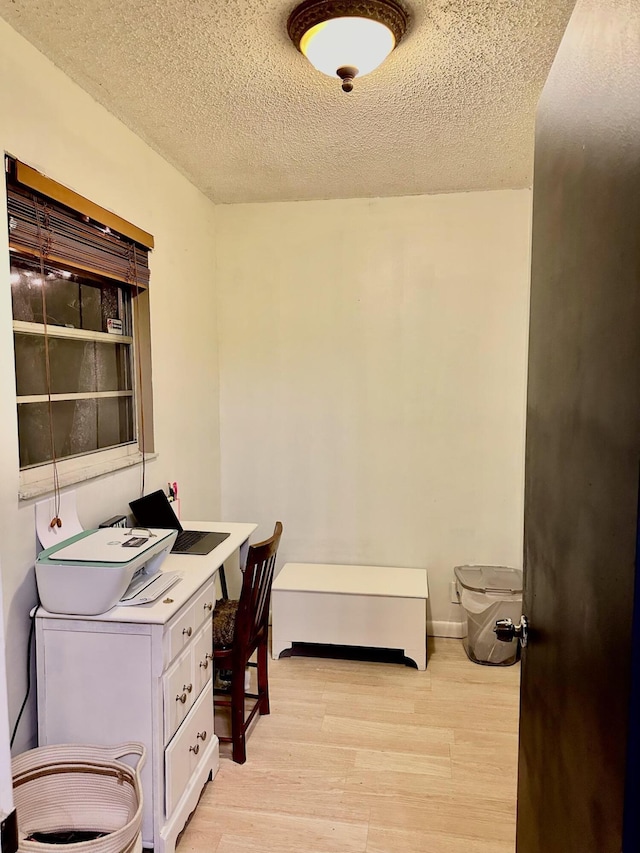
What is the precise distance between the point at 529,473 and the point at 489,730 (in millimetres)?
1677

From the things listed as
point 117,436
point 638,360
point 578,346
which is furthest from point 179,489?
point 638,360

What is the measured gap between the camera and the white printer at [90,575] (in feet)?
5.52

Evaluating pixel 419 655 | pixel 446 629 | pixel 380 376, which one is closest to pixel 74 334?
pixel 380 376

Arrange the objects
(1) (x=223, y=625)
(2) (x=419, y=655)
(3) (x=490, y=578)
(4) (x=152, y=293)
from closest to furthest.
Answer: (1) (x=223, y=625) < (4) (x=152, y=293) < (2) (x=419, y=655) < (3) (x=490, y=578)

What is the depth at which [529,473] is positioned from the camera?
1.36m

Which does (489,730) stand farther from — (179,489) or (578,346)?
(578,346)

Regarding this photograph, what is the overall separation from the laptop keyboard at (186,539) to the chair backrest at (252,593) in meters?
0.30

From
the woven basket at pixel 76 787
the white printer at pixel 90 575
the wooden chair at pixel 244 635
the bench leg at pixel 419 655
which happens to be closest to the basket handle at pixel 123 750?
the woven basket at pixel 76 787

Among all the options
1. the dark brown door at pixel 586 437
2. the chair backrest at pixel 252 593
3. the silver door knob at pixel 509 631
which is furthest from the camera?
the chair backrest at pixel 252 593

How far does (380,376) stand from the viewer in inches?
132

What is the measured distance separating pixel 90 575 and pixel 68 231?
115 centimetres

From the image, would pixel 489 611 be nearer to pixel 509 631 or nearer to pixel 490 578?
pixel 490 578

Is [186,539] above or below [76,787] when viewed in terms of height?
above

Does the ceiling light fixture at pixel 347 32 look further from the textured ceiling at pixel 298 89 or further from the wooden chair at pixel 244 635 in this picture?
the wooden chair at pixel 244 635
